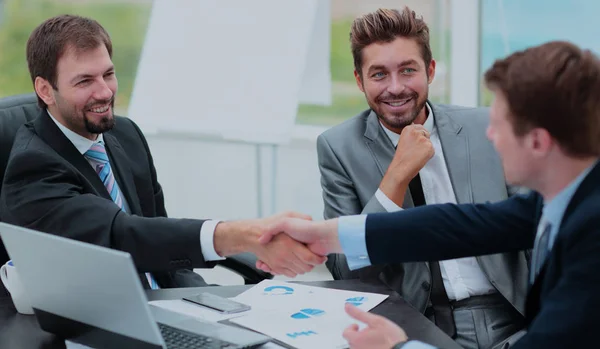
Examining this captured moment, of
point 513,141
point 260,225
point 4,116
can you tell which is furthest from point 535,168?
point 4,116

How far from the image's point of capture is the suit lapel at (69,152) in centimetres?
206

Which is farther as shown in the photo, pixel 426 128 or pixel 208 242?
pixel 426 128

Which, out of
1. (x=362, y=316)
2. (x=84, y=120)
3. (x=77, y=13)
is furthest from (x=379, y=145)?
(x=77, y=13)

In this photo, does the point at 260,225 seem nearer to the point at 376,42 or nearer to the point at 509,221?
the point at 509,221

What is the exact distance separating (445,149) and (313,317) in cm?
79

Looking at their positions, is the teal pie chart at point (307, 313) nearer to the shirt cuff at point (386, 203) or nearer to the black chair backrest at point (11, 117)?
the shirt cuff at point (386, 203)

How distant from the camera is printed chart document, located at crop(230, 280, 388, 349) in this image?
1551 mm

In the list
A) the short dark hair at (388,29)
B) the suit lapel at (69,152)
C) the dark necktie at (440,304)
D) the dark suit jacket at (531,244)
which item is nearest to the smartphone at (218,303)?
the dark suit jacket at (531,244)

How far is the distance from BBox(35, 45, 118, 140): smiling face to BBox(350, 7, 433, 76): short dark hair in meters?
0.73

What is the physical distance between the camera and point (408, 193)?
2.21 meters

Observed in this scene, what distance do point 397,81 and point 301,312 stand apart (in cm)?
86

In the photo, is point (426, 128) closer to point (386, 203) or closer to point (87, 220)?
point (386, 203)

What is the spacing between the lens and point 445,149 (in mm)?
2258

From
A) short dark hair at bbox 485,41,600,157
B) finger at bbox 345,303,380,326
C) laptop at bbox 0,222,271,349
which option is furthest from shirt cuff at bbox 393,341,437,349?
short dark hair at bbox 485,41,600,157
